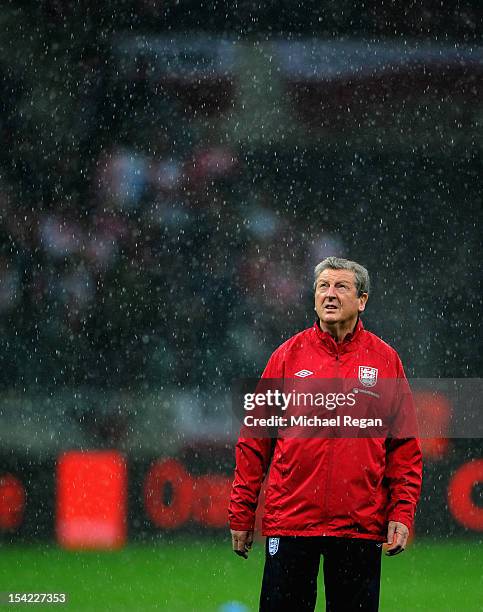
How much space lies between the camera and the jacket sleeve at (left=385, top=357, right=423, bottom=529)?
9.20ft

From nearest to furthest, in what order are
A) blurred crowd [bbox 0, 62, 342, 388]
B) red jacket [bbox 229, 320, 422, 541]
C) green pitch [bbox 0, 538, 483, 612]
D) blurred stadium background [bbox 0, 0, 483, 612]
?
1. red jacket [bbox 229, 320, 422, 541]
2. green pitch [bbox 0, 538, 483, 612]
3. blurred stadium background [bbox 0, 0, 483, 612]
4. blurred crowd [bbox 0, 62, 342, 388]

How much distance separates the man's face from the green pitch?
2.80 meters

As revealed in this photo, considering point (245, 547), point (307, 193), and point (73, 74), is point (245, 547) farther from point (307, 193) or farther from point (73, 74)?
point (73, 74)

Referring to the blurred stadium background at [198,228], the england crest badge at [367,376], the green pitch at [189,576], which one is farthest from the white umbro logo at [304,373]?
the blurred stadium background at [198,228]

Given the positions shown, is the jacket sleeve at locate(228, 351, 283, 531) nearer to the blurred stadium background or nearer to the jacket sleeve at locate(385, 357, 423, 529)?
the jacket sleeve at locate(385, 357, 423, 529)

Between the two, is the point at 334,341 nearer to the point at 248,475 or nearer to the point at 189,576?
the point at 248,475

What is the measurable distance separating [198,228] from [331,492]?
6.49 meters

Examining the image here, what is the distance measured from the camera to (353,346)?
288 cm

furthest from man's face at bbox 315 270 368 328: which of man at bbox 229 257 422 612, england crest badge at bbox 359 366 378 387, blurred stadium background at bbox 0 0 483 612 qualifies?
blurred stadium background at bbox 0 0 483 612

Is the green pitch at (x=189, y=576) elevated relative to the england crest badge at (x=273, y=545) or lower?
lower

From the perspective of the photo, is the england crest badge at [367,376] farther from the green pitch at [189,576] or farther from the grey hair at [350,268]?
the green pitch at [189,576]

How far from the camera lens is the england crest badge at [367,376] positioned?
2.84 metres

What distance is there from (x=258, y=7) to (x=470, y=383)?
387 cm

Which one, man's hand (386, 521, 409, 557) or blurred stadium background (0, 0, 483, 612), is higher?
blurred stadium background (0, 0, 483, 612)
